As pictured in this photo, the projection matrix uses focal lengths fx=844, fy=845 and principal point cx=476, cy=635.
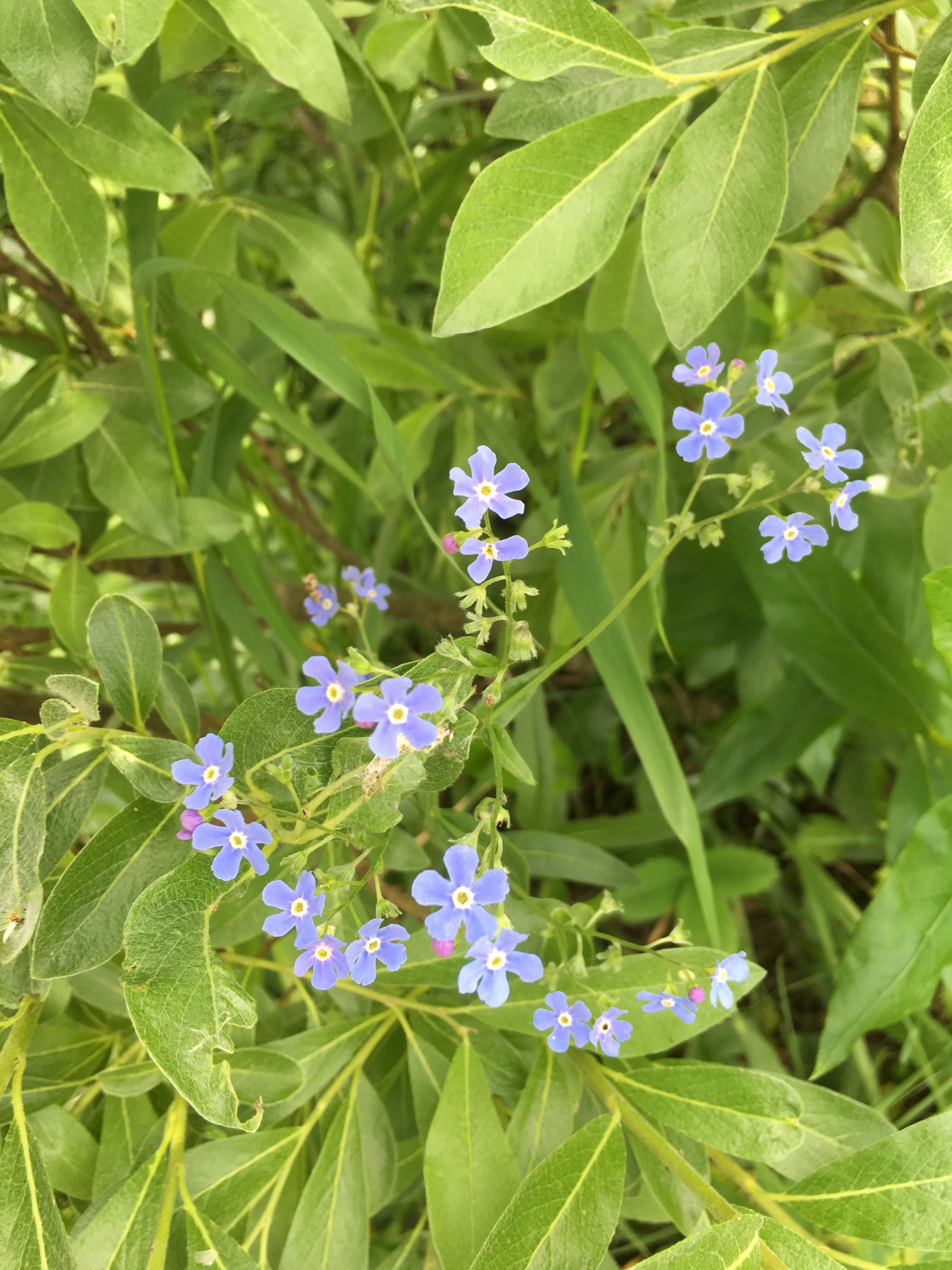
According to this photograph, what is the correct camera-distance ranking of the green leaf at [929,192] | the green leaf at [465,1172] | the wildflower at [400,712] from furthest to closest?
the green leaf at [465,1172] → the green leaf at [929,192] → the wildflower at [400,712]

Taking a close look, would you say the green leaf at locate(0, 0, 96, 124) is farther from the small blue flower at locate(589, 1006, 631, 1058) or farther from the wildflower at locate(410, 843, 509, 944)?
the small blue flower at locate(589, 1006, 631, 1058)

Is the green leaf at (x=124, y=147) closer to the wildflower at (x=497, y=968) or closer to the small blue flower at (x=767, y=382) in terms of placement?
the small blue flower at (x=767, y=382)

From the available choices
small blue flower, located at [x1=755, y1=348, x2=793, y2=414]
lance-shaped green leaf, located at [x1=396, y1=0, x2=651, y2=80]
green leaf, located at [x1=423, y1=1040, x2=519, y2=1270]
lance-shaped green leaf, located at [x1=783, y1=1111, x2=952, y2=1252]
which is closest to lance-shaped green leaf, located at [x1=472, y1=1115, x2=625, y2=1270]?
green leaf, located at [x1=423, y1=1040, x2=519, y2=1270]

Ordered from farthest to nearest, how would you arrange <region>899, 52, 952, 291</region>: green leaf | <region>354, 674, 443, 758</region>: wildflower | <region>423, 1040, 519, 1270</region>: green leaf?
<region>423, 1040, 519, 1270</region>: green leaf, <region>899, 52, 952, 291</region>: green leaf, <region>354, 674, 443, 758</region>: wildflower

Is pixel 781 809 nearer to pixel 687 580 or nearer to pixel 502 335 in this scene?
pixel 687 580

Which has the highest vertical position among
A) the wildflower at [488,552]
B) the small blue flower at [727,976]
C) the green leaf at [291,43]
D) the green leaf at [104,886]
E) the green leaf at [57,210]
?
the green leaf at [291,43]

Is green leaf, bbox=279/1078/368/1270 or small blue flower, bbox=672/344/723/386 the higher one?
small blue flower, bbox=672/344/723/386

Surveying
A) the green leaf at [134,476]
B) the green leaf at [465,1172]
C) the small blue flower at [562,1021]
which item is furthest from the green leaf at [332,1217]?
the green leaf at [134,476]
